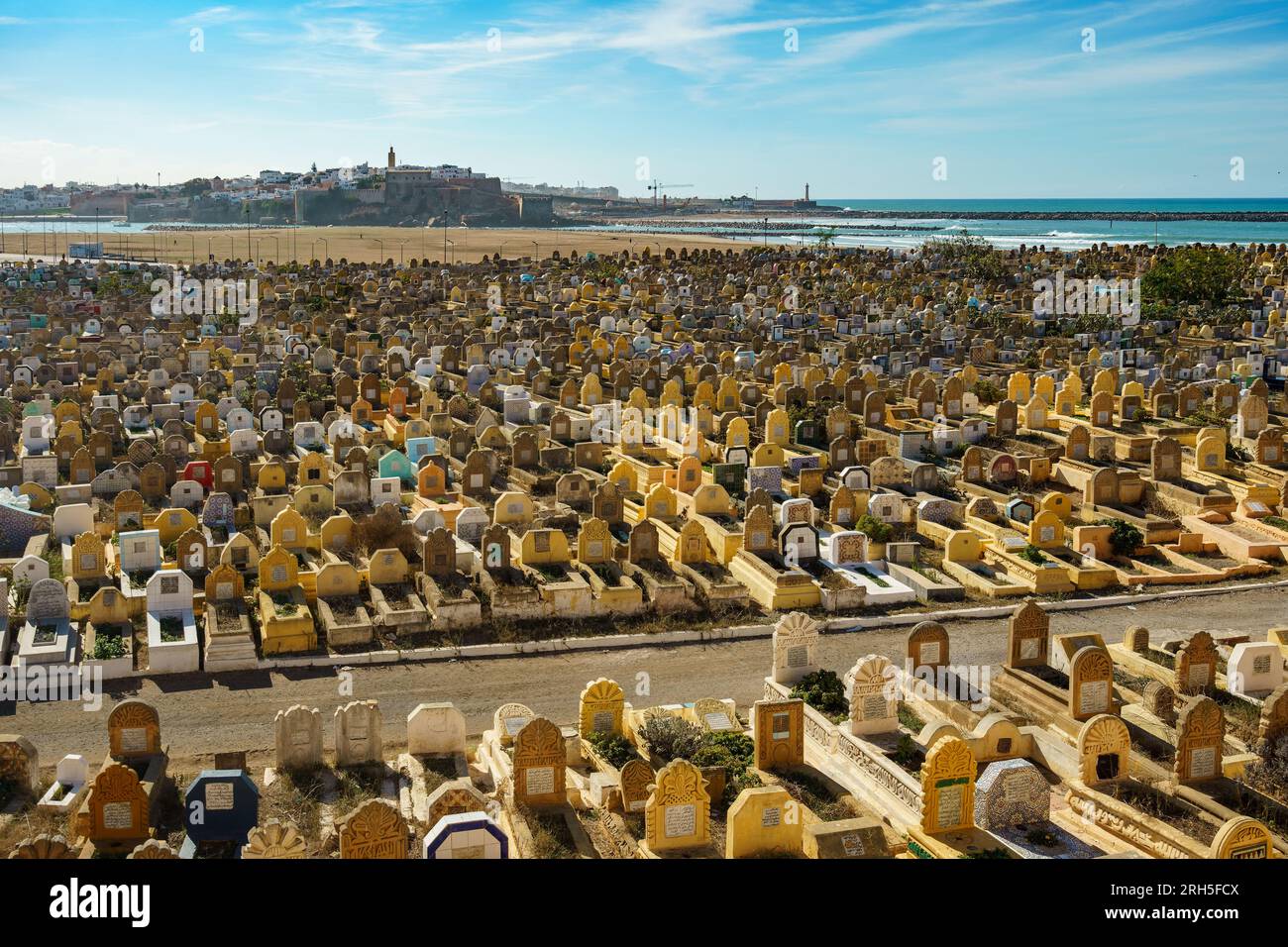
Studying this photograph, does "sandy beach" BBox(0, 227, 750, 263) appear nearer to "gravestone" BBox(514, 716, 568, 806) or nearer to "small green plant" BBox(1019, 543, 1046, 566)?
"small green plant" BBox(1019, 543, 1046, 566)

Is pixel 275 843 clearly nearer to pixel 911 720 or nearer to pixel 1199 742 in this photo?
pixel 911 720

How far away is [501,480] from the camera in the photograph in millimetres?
23484

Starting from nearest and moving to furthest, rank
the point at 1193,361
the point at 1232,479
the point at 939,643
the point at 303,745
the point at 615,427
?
1. the point at 303,745
2. the point at 939,643
3. the point at 1232,479
4. the point at 615,427
5. the point at 1193,361

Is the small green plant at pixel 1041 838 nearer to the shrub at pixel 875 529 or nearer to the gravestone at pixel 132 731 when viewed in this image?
the gravestone at pixel 132 731

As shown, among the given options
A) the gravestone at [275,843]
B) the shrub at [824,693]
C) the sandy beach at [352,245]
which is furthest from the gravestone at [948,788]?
the sandy beach at [352,245]

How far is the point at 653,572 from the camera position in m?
18.0

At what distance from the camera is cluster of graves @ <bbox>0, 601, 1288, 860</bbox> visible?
10.1m

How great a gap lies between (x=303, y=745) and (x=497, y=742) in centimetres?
179

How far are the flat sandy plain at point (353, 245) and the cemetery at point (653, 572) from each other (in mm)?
54951

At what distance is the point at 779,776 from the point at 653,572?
6.27 m

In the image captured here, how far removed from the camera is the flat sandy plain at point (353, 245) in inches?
3716
